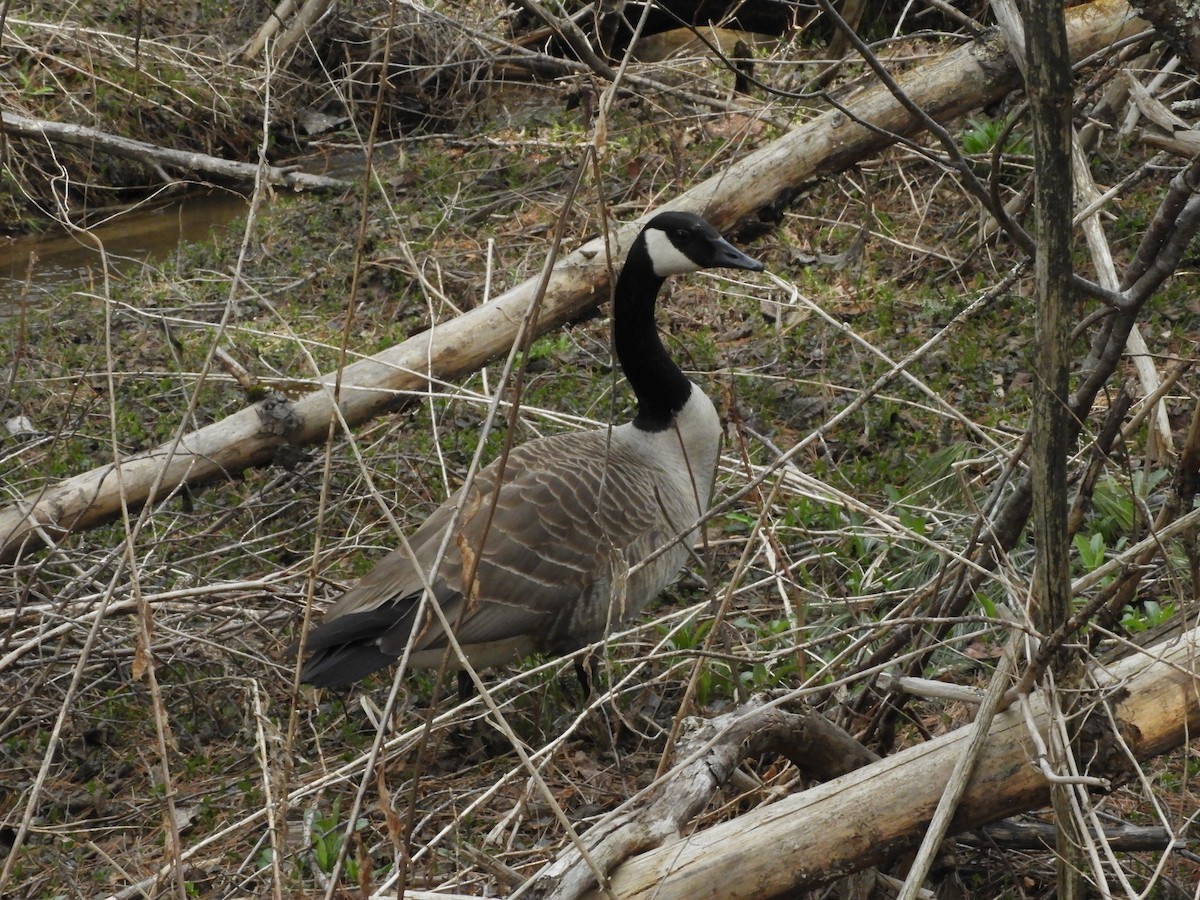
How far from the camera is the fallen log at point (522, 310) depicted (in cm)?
499

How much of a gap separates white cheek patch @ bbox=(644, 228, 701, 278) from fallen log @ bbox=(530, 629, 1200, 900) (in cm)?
257

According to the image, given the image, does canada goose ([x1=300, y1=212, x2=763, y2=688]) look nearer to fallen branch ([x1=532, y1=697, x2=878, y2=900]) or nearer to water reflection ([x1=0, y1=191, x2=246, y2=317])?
fallen branch ([x1=532, y1=697, x2=878, y2=900])

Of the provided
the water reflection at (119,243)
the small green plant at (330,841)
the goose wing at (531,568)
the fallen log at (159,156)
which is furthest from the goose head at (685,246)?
the water reflection at (119,243)

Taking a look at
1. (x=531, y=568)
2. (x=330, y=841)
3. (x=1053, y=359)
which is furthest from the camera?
(x=531, y=568)

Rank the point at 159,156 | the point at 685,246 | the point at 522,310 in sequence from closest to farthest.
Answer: the point at 685,246
the point at 522,310
the point at 159,156

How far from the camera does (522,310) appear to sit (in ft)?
18.0

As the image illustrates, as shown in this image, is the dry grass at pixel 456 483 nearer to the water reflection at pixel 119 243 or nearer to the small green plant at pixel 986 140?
the small green plant at pixel 986 140

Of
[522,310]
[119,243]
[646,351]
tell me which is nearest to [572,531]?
[646,351]

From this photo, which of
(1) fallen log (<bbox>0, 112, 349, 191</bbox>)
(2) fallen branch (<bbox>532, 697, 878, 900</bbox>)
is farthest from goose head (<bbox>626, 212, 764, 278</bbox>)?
(1) fallen log (<bbox>0, 112, 349, 191</bbox>)

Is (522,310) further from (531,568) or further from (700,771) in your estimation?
(700,771)

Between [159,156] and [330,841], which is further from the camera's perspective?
[159,156]

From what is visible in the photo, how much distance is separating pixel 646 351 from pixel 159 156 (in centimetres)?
582

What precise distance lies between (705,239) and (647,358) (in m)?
0.51

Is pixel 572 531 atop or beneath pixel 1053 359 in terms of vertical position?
beneath
